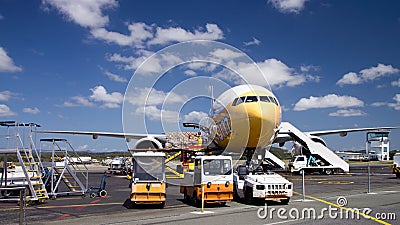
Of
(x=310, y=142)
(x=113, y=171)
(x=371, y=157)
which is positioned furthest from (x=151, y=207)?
(x=371, y=157)

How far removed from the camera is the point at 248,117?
70.9 feet

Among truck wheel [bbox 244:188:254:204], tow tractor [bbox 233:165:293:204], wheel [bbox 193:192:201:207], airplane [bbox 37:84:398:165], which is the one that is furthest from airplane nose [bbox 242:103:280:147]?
wheel [bbox 193:192:201:207]

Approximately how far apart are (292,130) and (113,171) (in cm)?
2010

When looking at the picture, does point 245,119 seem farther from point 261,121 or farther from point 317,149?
point 317,149

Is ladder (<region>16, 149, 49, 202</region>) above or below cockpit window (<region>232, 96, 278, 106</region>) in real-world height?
below

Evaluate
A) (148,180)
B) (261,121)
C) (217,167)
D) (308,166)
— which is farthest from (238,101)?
(308,166)

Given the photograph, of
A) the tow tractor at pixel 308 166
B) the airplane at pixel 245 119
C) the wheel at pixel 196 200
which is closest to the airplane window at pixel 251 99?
the airplane at pixel 245 119

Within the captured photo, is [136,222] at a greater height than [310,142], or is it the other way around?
[310,142]

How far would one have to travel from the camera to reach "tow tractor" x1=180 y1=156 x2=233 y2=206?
1453 centimetres

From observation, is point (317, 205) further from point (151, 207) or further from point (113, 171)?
point (113, 171)

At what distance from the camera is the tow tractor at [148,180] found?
14328 millimetres

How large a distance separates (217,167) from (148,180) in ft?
8.95

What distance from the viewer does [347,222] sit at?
10.4 meters

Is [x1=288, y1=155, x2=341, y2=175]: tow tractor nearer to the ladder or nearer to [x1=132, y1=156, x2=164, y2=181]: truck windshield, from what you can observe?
[x1=132, y1=156, x2=164, y2=181]: truck windshield
